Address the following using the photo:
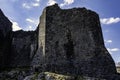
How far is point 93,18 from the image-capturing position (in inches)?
893

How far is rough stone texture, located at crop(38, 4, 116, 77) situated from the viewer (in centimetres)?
2056

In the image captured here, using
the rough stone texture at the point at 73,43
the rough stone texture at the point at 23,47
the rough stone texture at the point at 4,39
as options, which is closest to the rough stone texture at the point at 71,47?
the rough stone texture at the point at 73,43

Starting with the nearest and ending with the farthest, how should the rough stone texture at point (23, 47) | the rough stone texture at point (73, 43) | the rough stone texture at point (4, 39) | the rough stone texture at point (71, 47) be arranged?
the rough stone texture at point (71, 47) → the rough stone texture at point (73, 43) → the rough stone texture at point (23, 47) → the rough stone texture at point (4, 39)

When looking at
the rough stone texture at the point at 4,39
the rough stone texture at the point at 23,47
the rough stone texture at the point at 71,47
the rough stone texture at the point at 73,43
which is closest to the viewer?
the rough stone texture at the point at 71,47

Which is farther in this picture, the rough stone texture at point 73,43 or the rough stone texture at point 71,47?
the rough stone texture at point 73,43

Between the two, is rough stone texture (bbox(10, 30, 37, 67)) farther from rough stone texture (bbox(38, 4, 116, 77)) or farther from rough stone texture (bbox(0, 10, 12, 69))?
rough stone texture (bbox(38, 4, 116, 77))

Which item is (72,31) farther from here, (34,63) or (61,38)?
(34,63)

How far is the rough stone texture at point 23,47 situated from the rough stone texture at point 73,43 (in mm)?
4515

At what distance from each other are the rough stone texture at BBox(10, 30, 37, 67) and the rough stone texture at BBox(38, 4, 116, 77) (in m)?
4.52

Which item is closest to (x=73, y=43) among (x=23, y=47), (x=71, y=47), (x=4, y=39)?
(x=71, y=47)

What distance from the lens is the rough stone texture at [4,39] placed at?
89.1ft

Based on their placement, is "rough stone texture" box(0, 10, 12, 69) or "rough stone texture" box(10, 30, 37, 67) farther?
"rough stone texture" box(0, 10, 12, 69)

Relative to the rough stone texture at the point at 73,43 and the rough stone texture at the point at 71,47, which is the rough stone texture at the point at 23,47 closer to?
the rough stone texture at the point at 71,47

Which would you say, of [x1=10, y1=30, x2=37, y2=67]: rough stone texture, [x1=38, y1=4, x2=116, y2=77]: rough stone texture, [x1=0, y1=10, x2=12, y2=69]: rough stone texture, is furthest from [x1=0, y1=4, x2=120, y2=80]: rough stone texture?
[x1=0, y1=10, x2=12, y2=69]: rough stone texture
